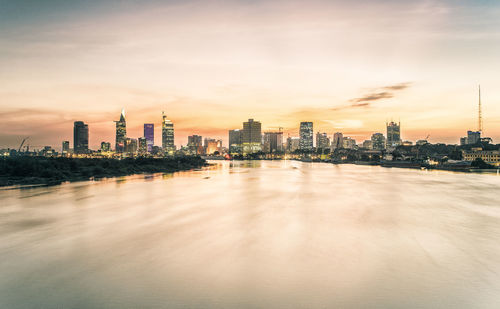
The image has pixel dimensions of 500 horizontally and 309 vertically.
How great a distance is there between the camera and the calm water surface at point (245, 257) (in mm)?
8219

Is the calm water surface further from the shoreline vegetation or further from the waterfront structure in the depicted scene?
the waterfront structure

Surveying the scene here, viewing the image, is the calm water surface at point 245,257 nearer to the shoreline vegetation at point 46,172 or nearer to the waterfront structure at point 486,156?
the shoreline vegetation at point 46,172

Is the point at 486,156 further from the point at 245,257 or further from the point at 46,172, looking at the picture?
the point at 46,172

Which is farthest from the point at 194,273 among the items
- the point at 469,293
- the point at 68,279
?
the point at 469,293

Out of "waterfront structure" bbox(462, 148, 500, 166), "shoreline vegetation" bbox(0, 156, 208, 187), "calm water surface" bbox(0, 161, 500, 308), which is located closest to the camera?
"calm water surface" bbox(0, 161, 500, 308)

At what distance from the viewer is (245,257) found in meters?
11.6

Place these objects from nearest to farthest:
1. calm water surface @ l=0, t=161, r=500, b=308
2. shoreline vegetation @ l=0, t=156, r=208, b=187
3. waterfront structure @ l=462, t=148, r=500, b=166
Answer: calm water surface @ l=0, t=161, r=500, b=308 → shoreline vegetation @ l=0, t=156, r=208, b=187 → waterfront structure @ l=462, t=148, r=500, b=166

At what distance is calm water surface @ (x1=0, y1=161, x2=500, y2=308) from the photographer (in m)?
8.22

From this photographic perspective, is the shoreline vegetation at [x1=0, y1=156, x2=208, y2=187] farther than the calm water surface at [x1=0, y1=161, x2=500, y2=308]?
Yes

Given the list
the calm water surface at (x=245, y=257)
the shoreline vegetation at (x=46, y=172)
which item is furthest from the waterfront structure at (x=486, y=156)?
the shoreline vegetation at (x=46, y=172)

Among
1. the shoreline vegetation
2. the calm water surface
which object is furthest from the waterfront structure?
A: the shoreline vegetation

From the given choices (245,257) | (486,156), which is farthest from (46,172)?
(486,156)

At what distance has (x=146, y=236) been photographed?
1461cm

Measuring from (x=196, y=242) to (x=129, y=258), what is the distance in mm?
3219
